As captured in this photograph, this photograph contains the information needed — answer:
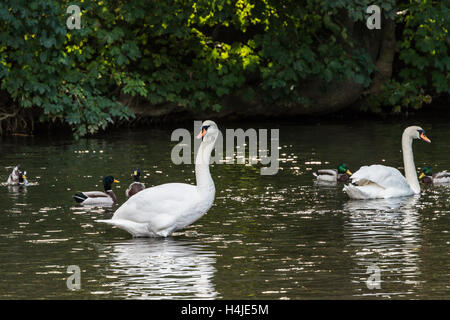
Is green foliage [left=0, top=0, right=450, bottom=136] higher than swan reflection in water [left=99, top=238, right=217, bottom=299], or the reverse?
green foliage [left=0, top=0, right=450, bottom=136]

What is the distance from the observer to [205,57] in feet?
103

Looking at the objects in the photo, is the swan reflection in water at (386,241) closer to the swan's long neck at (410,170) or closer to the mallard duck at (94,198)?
the swan's long neck at (410,170)

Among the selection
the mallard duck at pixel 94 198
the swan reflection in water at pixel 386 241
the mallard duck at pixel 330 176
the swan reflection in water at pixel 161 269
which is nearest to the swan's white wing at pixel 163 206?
the swan reflection in water at pixel 161 269

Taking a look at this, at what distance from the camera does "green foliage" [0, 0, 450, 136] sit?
88.9ft

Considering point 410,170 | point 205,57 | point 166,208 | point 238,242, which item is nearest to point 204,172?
point 166,208

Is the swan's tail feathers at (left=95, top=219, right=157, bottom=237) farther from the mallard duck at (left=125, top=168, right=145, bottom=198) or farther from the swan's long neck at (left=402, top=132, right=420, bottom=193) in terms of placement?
the swan's long neck at (left=402, top=132, right=420, bottom=193)

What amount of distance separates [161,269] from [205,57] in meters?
20.3

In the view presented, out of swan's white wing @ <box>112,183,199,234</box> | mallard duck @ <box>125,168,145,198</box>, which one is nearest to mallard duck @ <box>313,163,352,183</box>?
mallard duck @ <box>125,168,145,198</box>

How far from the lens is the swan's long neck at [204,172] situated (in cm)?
1329

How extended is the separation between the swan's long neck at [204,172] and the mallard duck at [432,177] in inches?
231

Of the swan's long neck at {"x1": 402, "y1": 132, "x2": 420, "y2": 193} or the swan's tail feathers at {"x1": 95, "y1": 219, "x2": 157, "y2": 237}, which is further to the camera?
the swan's long neck at {"x1": 402, "y1": 132, "x2": 420, "y2": 193}

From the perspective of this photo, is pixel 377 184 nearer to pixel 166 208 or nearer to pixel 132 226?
pixel 166 208

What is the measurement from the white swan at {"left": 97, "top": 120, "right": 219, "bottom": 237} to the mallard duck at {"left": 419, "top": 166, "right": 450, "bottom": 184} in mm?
6029

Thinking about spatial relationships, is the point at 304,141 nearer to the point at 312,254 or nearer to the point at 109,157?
the point at 109,157
